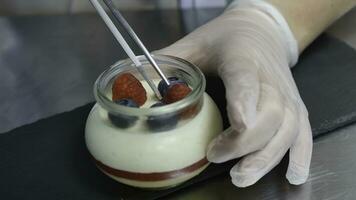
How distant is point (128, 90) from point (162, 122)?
1.9 inches

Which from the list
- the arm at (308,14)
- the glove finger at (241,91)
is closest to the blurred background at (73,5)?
the arm at (308,14)

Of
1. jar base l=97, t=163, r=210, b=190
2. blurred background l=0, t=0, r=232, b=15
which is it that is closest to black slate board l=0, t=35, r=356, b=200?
jar base l=97, t=163, r=210, b=190

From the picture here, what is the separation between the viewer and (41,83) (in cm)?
79

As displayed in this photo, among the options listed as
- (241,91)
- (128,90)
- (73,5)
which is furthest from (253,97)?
(73,5)

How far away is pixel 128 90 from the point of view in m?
0.49

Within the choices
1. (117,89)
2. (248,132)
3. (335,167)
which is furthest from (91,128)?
(335,167)

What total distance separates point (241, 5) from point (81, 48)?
0.29 meters

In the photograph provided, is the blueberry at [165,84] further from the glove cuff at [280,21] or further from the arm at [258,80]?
the glove cuff at [280,21]

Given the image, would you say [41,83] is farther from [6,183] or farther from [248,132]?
[248,132]

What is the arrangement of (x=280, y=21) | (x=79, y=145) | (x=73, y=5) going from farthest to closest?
1. (x=73, y=5)
2. (x=280, y=21)
3. (x=79, y=145)

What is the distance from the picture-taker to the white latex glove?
1.60 ft

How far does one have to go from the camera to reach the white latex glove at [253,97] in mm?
488

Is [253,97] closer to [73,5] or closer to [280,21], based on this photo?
[280,21]

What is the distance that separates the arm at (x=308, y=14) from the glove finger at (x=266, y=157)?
23 centimetres
